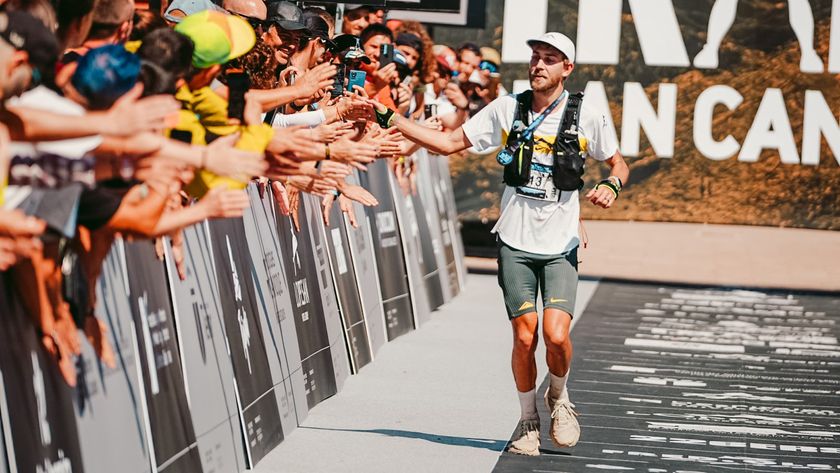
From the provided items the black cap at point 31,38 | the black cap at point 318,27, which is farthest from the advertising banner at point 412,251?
the black cap at point 31,38

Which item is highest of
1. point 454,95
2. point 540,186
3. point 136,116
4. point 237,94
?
point 136,116

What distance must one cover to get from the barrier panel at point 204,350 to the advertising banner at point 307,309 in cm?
1

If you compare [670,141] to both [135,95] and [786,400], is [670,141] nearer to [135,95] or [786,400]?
[786,400]

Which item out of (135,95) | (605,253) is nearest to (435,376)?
(135,95)

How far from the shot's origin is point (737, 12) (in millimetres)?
21594

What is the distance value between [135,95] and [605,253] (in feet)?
53.7

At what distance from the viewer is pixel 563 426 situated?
7.94 m

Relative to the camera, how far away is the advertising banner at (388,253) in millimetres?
11734

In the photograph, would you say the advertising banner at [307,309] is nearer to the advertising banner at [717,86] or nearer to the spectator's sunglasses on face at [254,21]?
the spectator's sunglasses on face at [254,21]

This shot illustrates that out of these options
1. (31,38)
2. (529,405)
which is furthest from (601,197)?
(31,38)

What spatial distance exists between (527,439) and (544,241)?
109 centimetres

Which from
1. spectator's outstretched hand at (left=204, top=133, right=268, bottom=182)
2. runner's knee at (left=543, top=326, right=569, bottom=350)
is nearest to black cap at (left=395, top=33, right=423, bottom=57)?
runner's knee at (left=543, top=326, right=569, bottom=350)

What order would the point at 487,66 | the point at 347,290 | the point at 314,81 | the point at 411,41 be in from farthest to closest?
the point at 487,66, the point at 411,41, the point at 347,290, the point at 314,81

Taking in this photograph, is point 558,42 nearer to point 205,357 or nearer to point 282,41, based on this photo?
point 282,41
